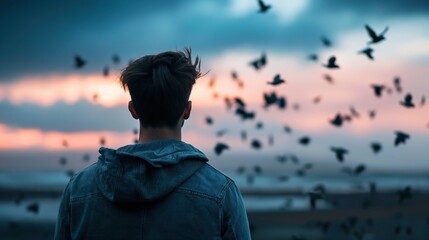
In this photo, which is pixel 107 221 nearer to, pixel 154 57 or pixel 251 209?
pixel 154 57

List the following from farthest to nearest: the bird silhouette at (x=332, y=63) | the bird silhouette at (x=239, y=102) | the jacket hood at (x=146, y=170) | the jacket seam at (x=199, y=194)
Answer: the bird silhouette at (x=239, y=102)
the bird silhouette at (x=332, y=63)
the jacket seam at (x=199, y=194)
the jacket hood at (x=146, y=170)

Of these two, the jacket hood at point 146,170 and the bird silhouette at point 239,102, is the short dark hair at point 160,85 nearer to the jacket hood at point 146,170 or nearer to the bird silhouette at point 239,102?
the jacket hood at point 146,170

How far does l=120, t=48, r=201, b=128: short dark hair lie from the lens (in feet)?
11.7

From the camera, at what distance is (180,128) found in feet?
12.2

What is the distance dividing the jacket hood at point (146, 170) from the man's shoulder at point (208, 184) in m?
0.04

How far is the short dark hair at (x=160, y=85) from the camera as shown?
11.7ft

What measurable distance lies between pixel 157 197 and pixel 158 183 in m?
0.06

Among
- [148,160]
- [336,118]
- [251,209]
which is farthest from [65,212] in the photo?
[251,209]

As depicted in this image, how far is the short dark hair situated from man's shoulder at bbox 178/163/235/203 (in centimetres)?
27

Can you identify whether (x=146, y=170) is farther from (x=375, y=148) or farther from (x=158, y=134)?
(x=375, y=148)

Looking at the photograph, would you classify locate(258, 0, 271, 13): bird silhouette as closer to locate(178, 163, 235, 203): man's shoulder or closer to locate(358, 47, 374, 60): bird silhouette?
locate(358, 47, 374, 60): bird silhouette

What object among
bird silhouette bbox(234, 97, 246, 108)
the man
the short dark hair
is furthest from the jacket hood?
bird silhouette bbox(234, 97, 246, 108)

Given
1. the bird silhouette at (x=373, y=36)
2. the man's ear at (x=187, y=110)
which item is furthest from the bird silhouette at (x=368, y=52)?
the man's ear at (x=187, y=110)

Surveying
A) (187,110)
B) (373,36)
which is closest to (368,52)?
(373,36)
